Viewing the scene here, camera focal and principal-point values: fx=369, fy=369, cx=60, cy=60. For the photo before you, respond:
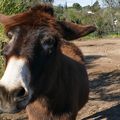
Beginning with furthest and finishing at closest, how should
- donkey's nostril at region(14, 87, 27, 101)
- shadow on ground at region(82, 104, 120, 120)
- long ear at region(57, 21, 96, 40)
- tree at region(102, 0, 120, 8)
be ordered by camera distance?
tree at region(102, 0, 120, 8) < shadow on ground at region(82, 104, 120, 120) < long ear at region(57, 21, 96, 40) < donkey's nostril at region(14, 87, 27, 101)

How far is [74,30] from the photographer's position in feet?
13.0

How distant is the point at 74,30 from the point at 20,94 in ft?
3.52

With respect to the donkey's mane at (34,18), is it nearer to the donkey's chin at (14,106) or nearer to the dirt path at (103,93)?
the donkey's chin at (14,106)

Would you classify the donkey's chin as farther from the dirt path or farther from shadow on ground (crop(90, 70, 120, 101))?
shadow on ground (crop(90, 70, 120, 101))

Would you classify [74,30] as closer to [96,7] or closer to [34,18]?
[34,18]

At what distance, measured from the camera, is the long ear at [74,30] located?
3906 millimetres

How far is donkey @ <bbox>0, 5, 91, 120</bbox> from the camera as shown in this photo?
10.8 feet

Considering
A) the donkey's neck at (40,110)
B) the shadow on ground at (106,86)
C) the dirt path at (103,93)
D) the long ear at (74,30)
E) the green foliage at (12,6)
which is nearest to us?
the long ear at (74,30)

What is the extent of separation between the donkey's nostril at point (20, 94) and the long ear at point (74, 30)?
3.09 ft

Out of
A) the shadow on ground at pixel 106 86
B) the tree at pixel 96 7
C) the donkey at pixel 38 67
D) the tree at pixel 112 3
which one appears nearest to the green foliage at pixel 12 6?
the donkey at pixel 38 67

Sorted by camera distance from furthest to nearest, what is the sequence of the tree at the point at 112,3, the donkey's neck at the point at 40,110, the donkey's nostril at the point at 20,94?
1. the tree at the point at 112,3
2. the donkey's neck at the point at 40,110
3. the donkey's nostril at the point at 20,94

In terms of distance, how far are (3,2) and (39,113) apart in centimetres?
262

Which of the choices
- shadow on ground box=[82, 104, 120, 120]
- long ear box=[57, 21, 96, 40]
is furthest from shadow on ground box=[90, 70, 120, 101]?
long ear box=[57, 21, 96, 40]

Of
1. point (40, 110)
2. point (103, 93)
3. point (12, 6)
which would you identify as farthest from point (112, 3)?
point (40, 110)
